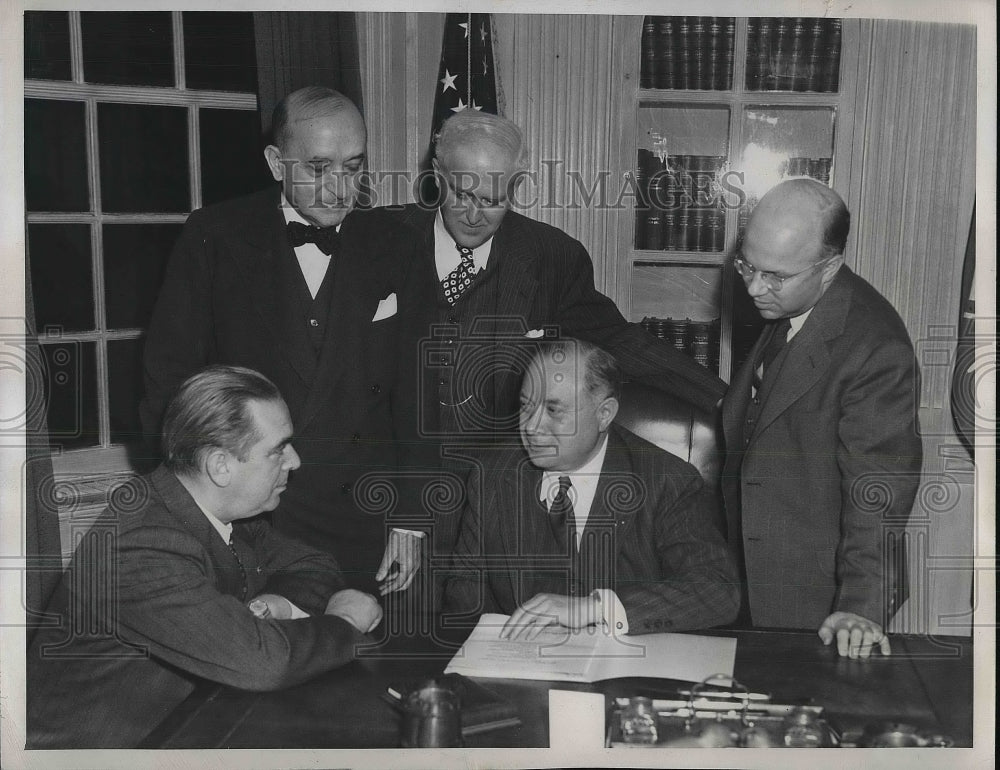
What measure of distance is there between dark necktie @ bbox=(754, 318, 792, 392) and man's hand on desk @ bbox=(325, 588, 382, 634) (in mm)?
1337

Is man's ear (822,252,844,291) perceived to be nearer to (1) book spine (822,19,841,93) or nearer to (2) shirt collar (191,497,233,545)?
(1) book spine (822,19,841,93)

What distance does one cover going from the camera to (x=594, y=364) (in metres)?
2.63

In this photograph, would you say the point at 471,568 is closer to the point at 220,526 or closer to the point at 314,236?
the point at 220,526

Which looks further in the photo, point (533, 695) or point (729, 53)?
point (729, 53)

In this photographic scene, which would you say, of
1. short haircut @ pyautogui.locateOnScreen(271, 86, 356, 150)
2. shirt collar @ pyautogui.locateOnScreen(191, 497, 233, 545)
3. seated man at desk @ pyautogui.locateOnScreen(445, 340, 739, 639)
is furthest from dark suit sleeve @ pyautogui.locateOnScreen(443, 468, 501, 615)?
short haircut @ pyautogui.locateOnScreen(271, 86, 356, 150)

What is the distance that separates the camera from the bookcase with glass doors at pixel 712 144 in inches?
104

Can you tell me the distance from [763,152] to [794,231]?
26cm

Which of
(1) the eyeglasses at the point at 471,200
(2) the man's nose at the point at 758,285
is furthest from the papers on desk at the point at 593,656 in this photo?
(1) the eyeglasses at the point at 471,200

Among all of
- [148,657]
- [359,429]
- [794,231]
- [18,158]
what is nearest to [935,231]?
[794,231]

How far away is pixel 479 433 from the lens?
268 cm

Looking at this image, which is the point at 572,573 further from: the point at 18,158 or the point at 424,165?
the point at 18,158

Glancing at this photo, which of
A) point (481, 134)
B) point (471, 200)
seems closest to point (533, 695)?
point (471, 200)

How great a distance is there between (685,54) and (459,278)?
948 millimetres

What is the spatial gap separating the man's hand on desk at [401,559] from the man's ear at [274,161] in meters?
1.13
